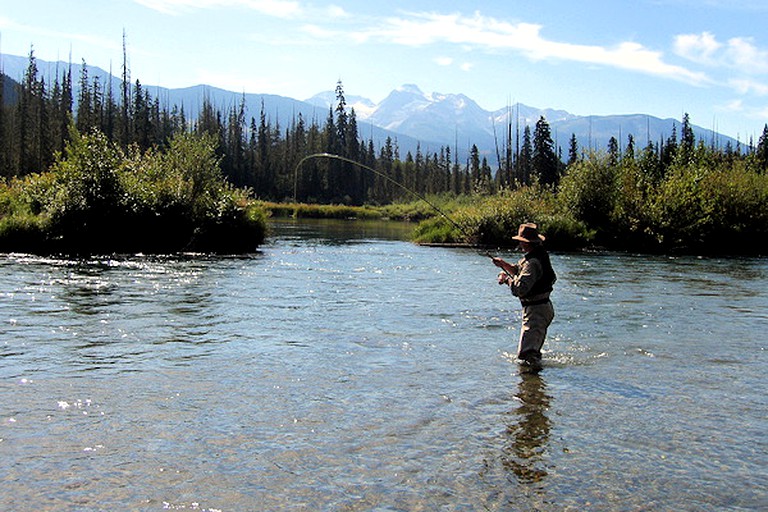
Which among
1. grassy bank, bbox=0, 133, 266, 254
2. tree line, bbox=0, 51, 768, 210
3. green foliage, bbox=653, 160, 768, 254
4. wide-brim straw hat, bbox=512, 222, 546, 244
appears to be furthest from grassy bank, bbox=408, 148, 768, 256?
tree line, bbox=0, 51, 768, 210

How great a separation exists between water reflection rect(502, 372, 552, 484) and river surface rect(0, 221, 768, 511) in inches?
1.1

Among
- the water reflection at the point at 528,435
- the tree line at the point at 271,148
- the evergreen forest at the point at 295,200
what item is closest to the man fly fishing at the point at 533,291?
the water reflection at the point at 528,435

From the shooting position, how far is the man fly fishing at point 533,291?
37.0 ft

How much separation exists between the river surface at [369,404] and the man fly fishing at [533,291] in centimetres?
37

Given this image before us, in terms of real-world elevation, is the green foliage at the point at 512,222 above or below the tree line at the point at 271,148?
below

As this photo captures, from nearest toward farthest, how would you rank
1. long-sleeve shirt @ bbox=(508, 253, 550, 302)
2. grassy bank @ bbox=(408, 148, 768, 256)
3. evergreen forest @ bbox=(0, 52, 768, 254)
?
long-sleeve shirt @ bbox=(508, 253, 550, 302) < evergreen forest @ bbox=(0, 52, 768, 254) < grassy bank @ bbox=(408, 148, 768, 256)

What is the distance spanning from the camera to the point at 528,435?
26.5ft

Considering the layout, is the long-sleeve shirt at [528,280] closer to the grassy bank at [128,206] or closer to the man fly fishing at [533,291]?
the man fly fishing at [533,291]

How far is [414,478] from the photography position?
6805 mm

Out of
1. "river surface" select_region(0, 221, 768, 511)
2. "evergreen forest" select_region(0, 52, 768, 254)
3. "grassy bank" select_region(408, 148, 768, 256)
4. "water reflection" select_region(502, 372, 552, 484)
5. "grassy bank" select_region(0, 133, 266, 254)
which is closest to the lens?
"river surface" select_region(0, 221, 768, 511)

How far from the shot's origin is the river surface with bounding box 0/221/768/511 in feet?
21.4

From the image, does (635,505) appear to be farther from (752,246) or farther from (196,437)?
(752,246)

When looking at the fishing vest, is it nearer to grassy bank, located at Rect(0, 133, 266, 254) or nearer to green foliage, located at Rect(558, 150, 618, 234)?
grassy bank, located at Rect(0, 133, 266, 254)

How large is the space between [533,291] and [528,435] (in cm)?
362
